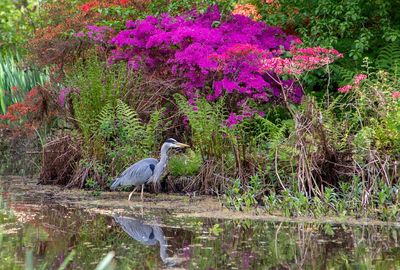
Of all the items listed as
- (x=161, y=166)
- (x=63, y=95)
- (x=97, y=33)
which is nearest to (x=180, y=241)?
(x=161, y=166)

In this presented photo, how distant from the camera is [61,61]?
13.7 m

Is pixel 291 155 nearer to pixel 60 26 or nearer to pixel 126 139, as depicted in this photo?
pixel 126 139

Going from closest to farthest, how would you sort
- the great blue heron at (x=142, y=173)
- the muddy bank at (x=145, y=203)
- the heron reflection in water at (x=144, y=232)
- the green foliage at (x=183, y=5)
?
the heron reflection in water at (x=144, y=232) → the muddy bank at (x=145, y=203) → the great blue heron at (x=142, y=173) → the green foliage at (x=183, y=5)

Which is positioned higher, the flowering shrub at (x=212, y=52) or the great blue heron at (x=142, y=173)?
the flowering shrub at (x=212, y=52)

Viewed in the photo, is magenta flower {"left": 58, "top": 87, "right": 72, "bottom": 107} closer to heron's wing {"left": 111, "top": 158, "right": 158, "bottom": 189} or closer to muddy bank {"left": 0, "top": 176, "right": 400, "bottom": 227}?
muddy bank {"left": 0, "top": 176, "right": 400, "bottom": 227}

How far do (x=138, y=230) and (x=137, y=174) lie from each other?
6.86ft

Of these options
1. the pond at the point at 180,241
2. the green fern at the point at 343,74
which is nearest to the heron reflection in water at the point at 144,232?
the pond at the point at 180,241

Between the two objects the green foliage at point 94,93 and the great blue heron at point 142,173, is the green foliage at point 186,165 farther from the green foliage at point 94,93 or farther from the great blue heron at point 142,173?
the green foliage at point 94,93

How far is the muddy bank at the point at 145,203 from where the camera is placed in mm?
9052

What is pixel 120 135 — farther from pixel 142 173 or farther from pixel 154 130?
pixel 142 173

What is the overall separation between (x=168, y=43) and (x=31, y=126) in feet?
10.1

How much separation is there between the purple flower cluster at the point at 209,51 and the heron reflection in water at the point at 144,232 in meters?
2.73

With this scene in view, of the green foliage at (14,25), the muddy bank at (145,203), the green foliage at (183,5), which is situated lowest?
the muddy bank at (145,203)

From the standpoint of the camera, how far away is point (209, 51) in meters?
11.5
